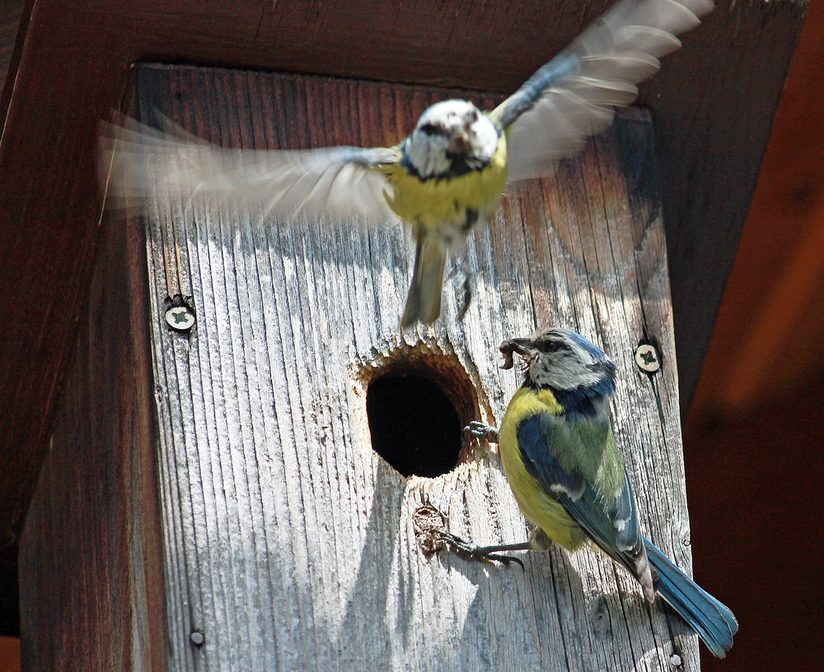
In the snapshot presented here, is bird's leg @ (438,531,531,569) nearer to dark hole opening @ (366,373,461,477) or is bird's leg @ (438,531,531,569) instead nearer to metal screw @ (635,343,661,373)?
metal screw @ (635,343,661,373)

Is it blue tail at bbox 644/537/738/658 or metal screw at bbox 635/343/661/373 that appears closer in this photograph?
blue tail at bbox 644/537/738/658

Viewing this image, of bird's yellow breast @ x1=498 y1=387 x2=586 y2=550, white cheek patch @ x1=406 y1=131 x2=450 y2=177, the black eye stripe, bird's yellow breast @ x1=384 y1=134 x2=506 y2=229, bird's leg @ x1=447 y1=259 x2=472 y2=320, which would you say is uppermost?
the black eye stripe

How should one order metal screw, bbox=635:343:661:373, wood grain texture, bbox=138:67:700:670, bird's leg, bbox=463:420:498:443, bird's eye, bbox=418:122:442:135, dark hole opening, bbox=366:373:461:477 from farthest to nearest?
dark hole opening, bbox=366:373:461:477, metal screw, bbox=635:343:661:373, bird's leg, bbox=463:420:498:443, bird's eye, bbox=418:122:442:135, wood grain texture, bbox=138:67:700:670

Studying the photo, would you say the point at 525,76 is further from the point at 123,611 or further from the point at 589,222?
the point at 123,611

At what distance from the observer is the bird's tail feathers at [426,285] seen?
2.45 m

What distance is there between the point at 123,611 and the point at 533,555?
0.71 metres

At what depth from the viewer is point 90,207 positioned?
2605 mm

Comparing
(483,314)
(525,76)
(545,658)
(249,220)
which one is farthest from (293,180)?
(545,658)

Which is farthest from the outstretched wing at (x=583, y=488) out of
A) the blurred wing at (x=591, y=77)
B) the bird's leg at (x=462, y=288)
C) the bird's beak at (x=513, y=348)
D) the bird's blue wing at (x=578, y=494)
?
the blurred wing at (x=591, y=77)

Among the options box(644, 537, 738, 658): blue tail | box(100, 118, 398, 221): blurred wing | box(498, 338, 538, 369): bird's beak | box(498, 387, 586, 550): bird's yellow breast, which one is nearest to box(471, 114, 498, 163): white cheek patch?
box(100, 118, 398, 221): blurred wing

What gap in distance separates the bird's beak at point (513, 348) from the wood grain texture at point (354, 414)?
0.02 m

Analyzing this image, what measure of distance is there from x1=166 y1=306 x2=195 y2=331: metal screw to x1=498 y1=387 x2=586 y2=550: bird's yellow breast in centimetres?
59

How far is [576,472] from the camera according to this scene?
270cm

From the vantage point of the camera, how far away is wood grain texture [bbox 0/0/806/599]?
2.42 m
